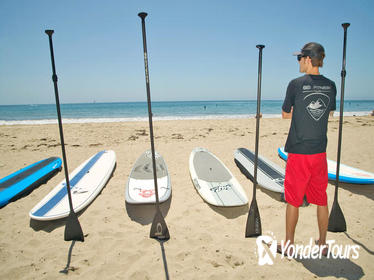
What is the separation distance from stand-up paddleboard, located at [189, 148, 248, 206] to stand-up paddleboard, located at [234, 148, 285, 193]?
55 cm

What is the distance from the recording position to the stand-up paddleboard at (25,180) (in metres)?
3.77

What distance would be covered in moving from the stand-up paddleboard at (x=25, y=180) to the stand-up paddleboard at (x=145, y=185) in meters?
1.95

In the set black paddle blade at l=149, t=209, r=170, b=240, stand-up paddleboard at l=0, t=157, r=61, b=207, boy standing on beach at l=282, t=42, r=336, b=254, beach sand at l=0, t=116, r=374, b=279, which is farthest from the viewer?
stand-up paddleboard at l=0, t=157, r=61, b=207

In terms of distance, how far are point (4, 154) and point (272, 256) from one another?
26.6ft

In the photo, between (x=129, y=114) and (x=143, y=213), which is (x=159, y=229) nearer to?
(x=143, y=213)

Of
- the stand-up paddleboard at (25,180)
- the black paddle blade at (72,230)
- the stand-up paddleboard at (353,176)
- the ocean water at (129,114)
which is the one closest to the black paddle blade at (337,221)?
the stand-up paddleboard at (353,176)

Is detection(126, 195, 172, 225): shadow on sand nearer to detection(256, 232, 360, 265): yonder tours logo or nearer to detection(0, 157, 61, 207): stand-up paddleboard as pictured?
detection(256, 232, 360, 265): yonder tours logo

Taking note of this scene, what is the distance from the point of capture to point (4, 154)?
6719 mm

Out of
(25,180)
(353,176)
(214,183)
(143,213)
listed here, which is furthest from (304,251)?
(25,180)

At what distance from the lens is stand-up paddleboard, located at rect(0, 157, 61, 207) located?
12.4 ft

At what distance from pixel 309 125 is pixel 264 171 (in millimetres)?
2789

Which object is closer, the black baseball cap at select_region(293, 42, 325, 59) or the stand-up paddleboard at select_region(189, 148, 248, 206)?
the black baseball cap at select_region(293, 42, 325, 59)

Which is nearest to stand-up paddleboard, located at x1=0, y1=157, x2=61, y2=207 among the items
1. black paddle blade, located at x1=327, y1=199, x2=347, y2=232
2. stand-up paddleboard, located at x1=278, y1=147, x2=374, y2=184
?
black paddle blade, located at x1=327, y1=199, x2=347, y2=232

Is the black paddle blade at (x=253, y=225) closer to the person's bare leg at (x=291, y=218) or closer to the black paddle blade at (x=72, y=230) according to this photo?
the person's bare leg at (x=291, y=218)
